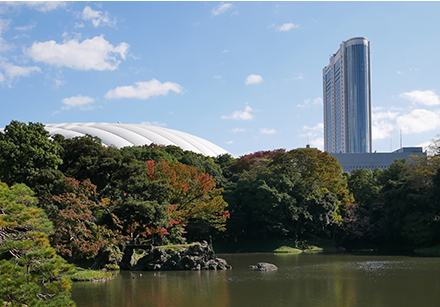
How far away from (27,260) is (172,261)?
47.5 ft

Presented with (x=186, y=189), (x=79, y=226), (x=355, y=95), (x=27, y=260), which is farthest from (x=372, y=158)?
(x=27, y=260)

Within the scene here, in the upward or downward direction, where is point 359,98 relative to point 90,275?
upward

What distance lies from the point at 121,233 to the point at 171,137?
39154mm

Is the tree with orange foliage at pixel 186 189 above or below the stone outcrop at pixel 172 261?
above

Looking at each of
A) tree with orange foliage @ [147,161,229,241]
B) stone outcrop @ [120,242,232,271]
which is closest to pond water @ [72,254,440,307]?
stone outcrop @ [120,242,232,271]

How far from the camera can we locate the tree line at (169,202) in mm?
8820

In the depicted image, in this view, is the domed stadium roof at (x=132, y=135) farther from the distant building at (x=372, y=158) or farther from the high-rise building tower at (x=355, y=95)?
the high-rise building tower at (x=355, y=95)

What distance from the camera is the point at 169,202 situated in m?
25.2

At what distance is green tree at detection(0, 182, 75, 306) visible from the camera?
6.57 metres

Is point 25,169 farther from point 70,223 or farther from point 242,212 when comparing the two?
point 242,212

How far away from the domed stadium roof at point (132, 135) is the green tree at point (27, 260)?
43779 millimetres

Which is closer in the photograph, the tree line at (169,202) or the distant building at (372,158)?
the tree line at (169,202)

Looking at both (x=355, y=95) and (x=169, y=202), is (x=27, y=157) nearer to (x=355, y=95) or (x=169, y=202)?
(x=169, y=202)

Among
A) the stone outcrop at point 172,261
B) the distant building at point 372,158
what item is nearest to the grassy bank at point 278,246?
the stone outcrop at point 172,261
